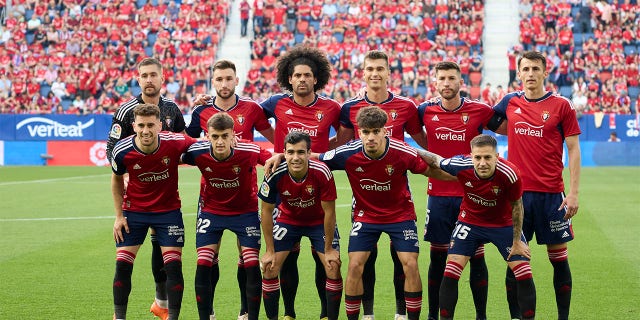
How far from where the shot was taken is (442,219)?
8078 millimetres

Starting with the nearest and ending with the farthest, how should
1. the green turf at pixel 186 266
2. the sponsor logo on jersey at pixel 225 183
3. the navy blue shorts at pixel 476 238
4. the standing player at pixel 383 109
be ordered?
the navy blue shorts at pixel 476 238
the sponsor logo on jersey at pixel 225 183
the standing player at pixel 383 109
the green turf at pixel 186 266

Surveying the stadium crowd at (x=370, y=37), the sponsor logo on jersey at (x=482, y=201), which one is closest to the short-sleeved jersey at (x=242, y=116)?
the sponsor logo on jersey at (x=482, y=201)

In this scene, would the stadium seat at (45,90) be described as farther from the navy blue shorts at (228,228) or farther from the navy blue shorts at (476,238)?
the navy blue shorts at (476,238)

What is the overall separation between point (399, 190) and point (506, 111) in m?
1.30

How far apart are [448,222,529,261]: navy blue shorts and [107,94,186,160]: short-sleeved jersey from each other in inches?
116

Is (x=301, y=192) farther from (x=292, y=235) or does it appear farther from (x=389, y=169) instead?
(x=389, y=169)

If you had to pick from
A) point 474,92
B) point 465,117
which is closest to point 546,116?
point 465,117

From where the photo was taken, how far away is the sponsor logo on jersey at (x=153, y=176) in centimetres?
776

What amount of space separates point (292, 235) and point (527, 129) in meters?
2.31

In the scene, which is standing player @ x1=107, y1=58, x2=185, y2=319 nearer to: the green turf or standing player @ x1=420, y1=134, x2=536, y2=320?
the green turf

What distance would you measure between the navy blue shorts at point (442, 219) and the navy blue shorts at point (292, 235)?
0.94 meters

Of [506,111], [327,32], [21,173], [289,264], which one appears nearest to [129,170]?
[289,264]

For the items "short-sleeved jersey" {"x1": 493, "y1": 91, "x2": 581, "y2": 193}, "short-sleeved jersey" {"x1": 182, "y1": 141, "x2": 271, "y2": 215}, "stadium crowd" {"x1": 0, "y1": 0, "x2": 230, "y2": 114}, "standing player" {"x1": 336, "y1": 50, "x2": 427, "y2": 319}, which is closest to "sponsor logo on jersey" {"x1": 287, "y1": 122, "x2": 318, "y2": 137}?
"standing player" {"x1": 336, "y1": 50, "x2": 427, "y2": 319}

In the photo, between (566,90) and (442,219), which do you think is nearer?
(442,219)
